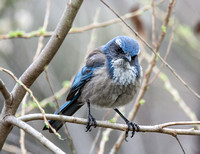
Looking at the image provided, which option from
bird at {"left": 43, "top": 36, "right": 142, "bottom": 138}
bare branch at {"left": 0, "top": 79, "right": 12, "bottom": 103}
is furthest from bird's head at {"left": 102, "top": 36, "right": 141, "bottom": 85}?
bare branch at {"left": 0, "top": 79, "right": 12, "bottom": 103}

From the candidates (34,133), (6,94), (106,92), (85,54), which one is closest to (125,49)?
(106,92)

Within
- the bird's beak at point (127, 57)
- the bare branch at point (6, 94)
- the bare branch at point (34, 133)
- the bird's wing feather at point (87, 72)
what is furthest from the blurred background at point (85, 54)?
the bare branch at point (34, 133)

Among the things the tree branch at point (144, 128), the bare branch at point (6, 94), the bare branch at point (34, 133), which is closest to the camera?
Result: the bare branch at point (34, 133)

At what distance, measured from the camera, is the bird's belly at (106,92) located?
14.8ft

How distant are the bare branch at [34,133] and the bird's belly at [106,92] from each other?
5.30 ft

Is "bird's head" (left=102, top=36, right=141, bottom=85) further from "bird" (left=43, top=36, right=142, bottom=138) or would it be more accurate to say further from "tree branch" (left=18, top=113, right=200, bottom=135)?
"tree branch" (left=18, top=113, right=200, bottom=135)

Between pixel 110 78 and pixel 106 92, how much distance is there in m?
0.20

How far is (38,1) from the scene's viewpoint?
321 inches

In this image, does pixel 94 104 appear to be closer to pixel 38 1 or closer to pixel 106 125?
pixel 106 125

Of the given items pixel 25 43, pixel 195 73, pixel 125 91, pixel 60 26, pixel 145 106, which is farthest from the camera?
pixel 195 73

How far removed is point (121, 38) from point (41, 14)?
431 centimetres

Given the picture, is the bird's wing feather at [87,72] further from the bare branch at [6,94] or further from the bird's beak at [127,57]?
the bare branch at [6,94]

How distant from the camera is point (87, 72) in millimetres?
4809

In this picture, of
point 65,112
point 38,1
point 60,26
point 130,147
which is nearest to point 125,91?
point 65,112
